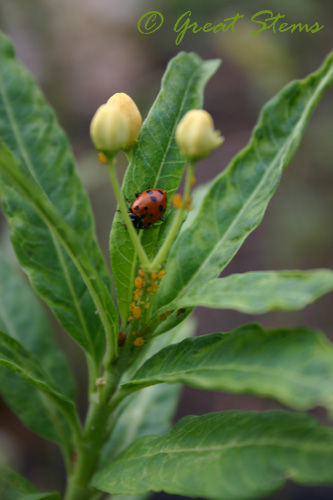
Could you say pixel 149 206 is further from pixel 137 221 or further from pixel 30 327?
pixel 30 327

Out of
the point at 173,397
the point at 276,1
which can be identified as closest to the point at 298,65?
the point at 276,1

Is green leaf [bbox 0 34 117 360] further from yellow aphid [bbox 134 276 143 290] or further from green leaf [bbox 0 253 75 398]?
green leaf [bbox 0 253 75 398]

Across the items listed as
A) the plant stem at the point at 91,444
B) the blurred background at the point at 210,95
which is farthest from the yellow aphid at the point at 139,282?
the blurred background at the point at 210,95

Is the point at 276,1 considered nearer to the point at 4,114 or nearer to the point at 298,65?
the point at 298,65

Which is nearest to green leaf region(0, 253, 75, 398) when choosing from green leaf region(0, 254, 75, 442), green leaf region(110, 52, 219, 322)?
green leaf region(0, 254, 75, 442)

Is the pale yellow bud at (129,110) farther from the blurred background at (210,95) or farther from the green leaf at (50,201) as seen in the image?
the blurred background at (210,95)

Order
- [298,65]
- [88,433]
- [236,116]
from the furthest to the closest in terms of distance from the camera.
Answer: [236,116], [298,65], [88,433]

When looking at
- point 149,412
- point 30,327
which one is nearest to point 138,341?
point 30,327
